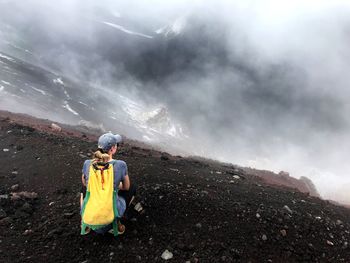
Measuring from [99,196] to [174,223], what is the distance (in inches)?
70.5

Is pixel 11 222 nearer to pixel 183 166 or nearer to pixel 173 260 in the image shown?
pixel 173 260

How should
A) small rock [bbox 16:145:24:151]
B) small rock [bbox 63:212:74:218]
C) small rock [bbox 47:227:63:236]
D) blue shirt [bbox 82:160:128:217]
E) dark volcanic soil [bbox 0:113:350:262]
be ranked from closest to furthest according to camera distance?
1. blue shirt [bbox 82:160:128:217]
2. dark volcanic soil [bbox 0:113:350:262]
3. small rock [bbox 47:227:63:236]
4. small rock [bbox 63:212:74:218]
5. small rock [bbox 16:145:24:151]

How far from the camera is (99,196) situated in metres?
5.45

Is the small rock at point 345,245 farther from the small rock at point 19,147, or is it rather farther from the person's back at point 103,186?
the small rock at point 19,147

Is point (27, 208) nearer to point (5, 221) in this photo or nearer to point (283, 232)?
point (5, 221)

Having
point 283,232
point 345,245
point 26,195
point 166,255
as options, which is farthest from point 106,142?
point 345,245

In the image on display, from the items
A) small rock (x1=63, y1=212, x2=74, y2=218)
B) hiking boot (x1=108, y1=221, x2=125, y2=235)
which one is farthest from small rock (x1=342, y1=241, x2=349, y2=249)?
small rock (x1=63, y1=212, x2=74, y2=218)

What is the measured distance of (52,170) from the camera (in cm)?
947

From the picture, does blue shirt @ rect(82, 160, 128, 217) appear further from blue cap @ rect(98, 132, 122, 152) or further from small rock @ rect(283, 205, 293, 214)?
small rock @ rect(283, 205, 293, 214)

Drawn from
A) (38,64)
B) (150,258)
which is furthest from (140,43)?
(150,258)

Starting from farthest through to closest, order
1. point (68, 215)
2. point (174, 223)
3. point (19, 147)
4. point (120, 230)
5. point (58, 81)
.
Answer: point (58, 81) → point (19, 147) → point (68, 215) → point (174, 223) → point (120, 230)

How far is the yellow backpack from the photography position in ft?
17.8

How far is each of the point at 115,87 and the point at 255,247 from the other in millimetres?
63985

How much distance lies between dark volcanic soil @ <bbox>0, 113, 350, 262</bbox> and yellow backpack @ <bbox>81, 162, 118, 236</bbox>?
0.73 meters
